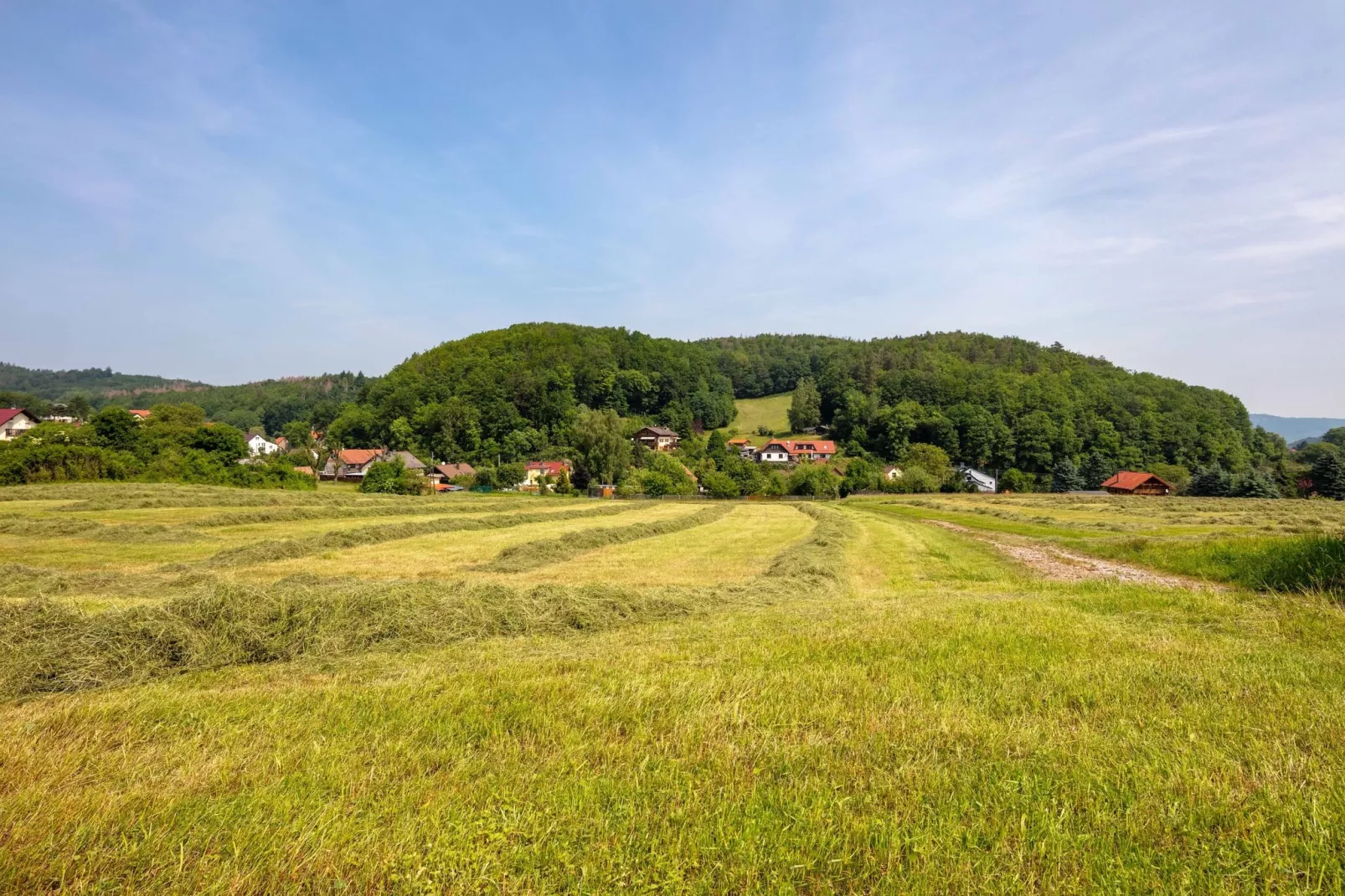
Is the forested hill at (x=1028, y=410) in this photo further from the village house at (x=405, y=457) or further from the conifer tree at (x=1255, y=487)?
the village house at (x=405, y=457)

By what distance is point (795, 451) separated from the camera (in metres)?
134

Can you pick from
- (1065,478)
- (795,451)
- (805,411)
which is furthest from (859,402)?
(1065,478)

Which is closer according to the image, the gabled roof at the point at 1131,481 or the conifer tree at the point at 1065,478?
the gabled roof at the point at 1131,481

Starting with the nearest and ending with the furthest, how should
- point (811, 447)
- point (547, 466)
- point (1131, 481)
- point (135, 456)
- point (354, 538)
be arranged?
point (354, 538)
point (135, 456)
point (1131, 481)
point (547, 466)
point (811, 447)

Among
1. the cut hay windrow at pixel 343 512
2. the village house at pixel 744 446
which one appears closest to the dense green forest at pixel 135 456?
the cut hay windrow at pixel 343 512

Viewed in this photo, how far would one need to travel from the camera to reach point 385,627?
912cm

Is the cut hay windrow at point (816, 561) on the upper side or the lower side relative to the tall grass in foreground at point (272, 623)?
lower

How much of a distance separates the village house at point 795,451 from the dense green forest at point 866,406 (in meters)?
5.13

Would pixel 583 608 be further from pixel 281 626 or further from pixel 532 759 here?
pixel 532 759

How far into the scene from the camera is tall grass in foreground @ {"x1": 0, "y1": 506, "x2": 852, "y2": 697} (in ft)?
23.6

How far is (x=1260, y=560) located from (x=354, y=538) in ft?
93.5

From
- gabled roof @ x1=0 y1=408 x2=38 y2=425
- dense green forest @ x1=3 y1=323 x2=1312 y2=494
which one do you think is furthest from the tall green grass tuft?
gabled roof @ x1=0 y1=408 x2=38 y2=425

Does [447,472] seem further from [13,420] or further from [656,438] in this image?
[13,420]

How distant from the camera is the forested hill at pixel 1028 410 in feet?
407
